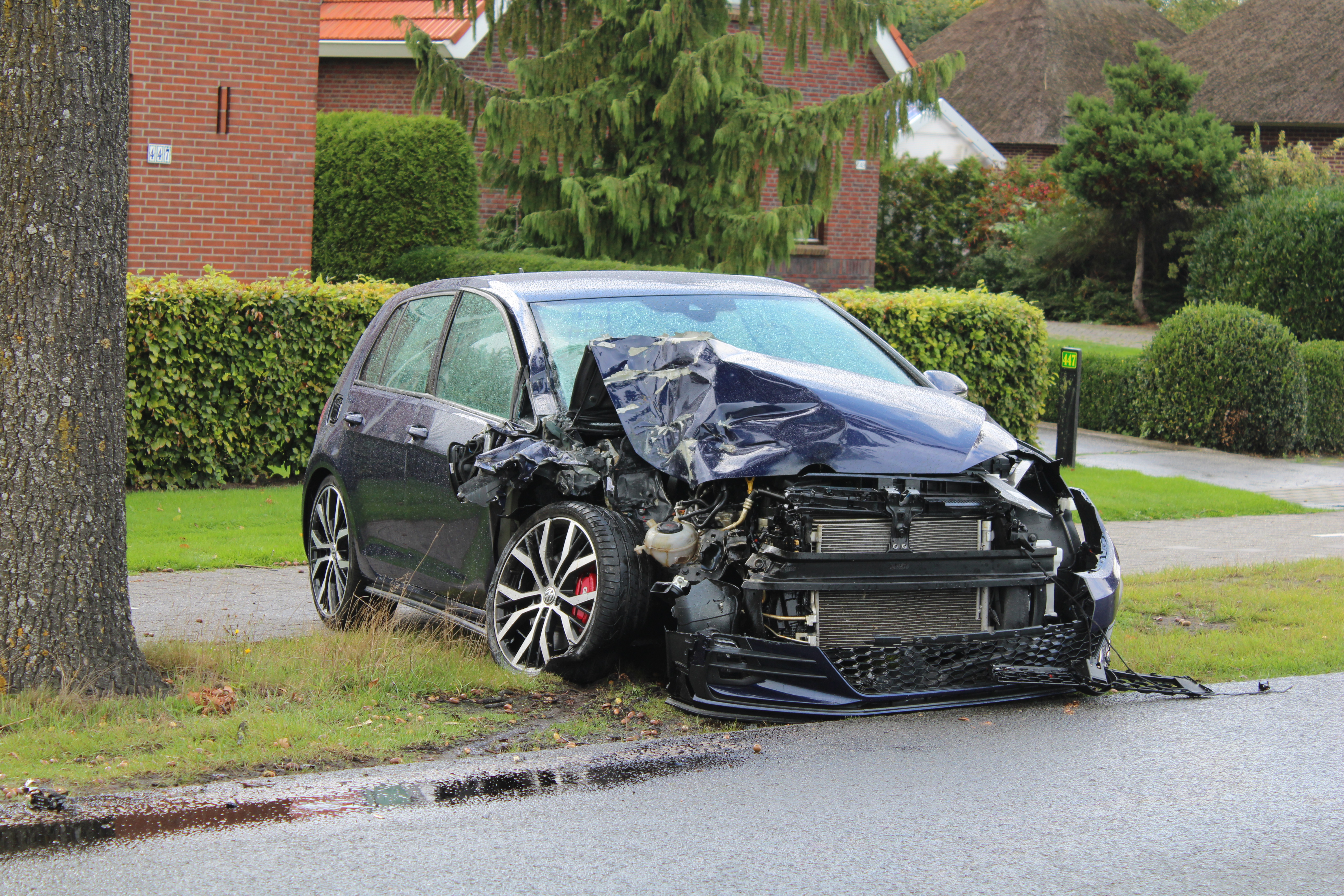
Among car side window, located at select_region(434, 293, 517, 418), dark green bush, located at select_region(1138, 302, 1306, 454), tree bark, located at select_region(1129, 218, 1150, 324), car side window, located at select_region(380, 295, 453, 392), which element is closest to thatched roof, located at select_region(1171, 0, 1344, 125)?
tree bark, located at select_region(1129, 218, 1150, 324)

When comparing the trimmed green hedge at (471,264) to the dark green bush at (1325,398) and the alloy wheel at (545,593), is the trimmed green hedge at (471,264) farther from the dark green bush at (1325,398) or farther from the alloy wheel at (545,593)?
the alloy wheel at (545,593)

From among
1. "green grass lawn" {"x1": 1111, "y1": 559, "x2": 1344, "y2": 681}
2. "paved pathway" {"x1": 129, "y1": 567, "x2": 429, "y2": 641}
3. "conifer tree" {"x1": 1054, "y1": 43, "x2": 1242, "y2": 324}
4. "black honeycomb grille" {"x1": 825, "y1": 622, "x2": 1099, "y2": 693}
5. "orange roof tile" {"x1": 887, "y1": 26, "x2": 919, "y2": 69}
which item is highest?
"orange roof tile" {"x1": 887, "y1": 26, "x2": 919, "y2": 69}

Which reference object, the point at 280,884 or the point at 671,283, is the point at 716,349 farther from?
the point at 280,884

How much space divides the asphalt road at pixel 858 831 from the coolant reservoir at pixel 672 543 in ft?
2.29

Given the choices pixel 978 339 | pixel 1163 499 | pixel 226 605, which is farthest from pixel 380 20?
pixel 226 605

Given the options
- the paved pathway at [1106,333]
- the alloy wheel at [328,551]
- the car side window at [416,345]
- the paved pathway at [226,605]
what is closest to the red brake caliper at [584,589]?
the car side window at [416,345]

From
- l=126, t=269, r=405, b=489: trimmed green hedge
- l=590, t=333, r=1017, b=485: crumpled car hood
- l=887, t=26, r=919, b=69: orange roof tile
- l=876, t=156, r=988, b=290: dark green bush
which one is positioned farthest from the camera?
l=876, t=156, r=988, b=290: dark green bush

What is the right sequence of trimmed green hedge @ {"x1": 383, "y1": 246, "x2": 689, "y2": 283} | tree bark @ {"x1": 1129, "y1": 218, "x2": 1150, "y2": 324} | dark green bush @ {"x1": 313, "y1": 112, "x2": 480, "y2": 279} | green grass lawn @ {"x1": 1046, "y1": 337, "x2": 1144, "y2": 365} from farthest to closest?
tree bark @ {"x1": 1129, "y1": 218, "x2": 1150, "y2": 324}, dark green bush @ {"x1": 313, "y1": 112, "x2": 480, "y2": 279}, green grass lawn @ {"x1": 1046, "y1": 337, "x2": 1144, "y2": 365}, trimmed green hedge @ {"x1": 383, "y1": 246, "x2": 689, "y2": 283}

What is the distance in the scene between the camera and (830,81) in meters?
27.9

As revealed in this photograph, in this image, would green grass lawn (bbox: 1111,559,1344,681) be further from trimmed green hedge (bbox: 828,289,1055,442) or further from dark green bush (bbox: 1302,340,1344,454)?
dark green bush (bbox: 1302,340,1344,454)

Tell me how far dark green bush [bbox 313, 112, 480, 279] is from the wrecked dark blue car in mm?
14529

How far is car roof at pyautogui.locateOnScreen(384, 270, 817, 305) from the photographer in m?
6.86

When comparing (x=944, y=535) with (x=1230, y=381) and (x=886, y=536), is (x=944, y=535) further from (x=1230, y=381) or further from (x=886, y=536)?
(x=1230, y=381)

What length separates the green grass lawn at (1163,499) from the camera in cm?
1255
